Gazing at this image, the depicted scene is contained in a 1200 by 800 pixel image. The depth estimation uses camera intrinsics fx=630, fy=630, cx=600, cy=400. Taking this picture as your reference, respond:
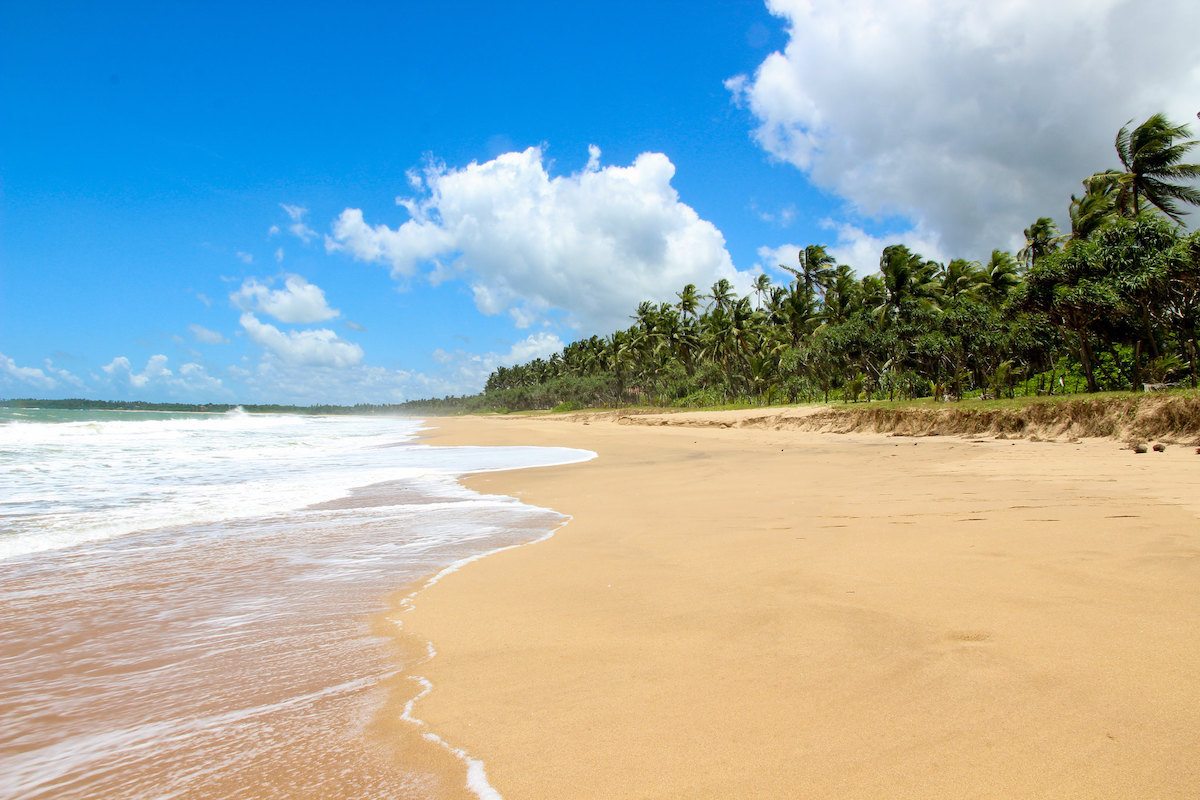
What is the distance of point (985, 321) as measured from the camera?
30.0 metres

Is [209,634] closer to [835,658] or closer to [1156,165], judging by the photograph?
[835,658]

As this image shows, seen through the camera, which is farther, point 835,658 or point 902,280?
point 902,280

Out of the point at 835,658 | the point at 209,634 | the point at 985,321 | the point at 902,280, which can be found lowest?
the point at 209,634

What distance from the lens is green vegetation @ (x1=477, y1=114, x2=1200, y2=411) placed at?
66.6 ft

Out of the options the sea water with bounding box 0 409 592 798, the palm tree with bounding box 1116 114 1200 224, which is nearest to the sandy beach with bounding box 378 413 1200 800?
the sea water with bounding box 0 409 592 798

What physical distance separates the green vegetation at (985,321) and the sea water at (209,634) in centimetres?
2186

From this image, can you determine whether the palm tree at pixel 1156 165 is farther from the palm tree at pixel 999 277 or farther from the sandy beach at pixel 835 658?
the sandy beach at pixel 835 658

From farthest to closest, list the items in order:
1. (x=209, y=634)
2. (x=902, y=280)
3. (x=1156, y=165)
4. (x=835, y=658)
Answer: (x=902, y=280), (x=1156, y=165), (x=209, y=634), (x=835, y=658)

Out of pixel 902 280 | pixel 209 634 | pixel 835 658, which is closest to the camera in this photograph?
pixel 835 658

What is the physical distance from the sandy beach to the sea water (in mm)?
321

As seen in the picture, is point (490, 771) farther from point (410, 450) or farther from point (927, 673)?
point (410, 450)

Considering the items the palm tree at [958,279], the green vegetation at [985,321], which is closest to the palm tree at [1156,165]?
the green vegetation at [985,321]

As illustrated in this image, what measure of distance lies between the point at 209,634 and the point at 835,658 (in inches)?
133

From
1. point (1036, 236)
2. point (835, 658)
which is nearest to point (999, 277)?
point (1036, 236)
